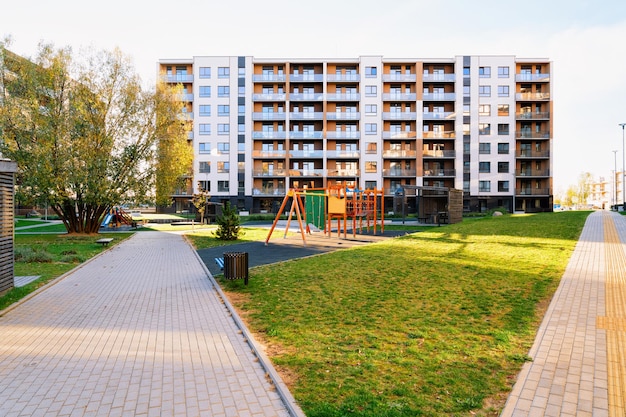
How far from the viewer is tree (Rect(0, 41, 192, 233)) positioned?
2361cm

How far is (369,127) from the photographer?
193 feet

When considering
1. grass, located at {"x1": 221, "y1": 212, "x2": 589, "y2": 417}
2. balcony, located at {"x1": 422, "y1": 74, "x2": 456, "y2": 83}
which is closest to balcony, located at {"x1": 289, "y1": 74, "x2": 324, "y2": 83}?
balcony, located at {"x1": 422, "y1": 74, "x2": 456, "y2": 83}

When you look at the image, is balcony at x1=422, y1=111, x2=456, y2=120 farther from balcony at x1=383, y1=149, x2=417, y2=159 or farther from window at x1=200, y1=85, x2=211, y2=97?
window at x1=200, y1=85, x2=211, y2=97

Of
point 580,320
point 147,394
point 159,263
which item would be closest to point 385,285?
point 580,320

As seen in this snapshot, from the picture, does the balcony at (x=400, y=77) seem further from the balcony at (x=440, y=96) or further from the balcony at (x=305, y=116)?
the balcony at (x=305, y=116)

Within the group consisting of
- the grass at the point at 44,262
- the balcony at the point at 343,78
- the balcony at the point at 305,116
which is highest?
the balcony at the point at 343,78

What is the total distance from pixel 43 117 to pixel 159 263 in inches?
609

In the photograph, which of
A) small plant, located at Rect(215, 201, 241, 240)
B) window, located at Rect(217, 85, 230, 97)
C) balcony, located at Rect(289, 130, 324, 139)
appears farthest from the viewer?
window, located at Rect(217, 85, 230, 97)

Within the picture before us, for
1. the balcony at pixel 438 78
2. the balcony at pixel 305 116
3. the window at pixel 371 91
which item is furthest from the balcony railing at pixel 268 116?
the balcony at pixel 438 78

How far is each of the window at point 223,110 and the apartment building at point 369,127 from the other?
15 centimetres

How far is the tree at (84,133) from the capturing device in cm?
2361

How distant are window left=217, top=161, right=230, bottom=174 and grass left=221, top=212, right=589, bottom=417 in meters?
47.7

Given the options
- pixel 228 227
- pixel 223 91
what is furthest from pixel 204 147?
pixel 228 227

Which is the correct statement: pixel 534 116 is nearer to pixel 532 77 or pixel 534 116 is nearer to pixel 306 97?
pixel 532 77
